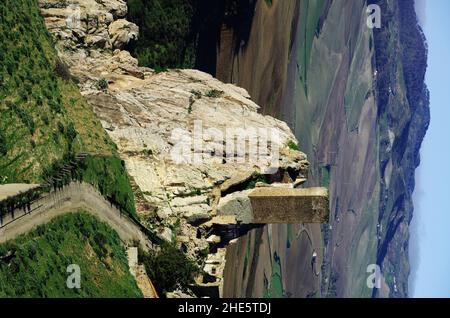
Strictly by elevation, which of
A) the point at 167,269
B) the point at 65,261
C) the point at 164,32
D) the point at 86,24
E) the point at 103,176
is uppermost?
the point at 164,32

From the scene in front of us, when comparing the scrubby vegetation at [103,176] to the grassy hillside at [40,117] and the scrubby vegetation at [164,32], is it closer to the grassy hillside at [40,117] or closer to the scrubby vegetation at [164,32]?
the grassy hillside at [40,117]

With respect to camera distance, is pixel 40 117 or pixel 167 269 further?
pixel 40 117

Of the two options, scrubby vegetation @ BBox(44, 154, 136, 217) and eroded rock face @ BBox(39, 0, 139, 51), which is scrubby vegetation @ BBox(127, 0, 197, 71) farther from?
scrubby vegetation @ BBox(44, 154, 136, 217)

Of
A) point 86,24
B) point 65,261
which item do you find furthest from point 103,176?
point 86,24

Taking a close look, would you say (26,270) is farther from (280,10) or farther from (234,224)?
(280,10)

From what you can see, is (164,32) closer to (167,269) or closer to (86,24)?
Answer: (86,24)

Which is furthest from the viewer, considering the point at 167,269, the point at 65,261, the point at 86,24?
the point at 86,24
